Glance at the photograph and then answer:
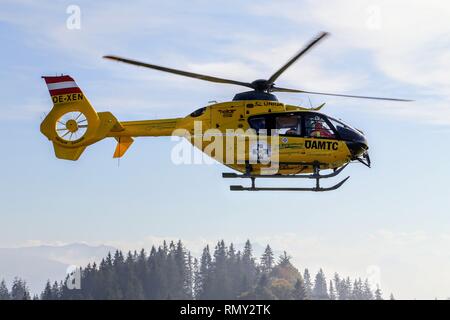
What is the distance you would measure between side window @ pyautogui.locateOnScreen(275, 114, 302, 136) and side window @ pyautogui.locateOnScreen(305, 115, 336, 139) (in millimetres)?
413

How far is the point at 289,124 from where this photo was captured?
36906 millimetres

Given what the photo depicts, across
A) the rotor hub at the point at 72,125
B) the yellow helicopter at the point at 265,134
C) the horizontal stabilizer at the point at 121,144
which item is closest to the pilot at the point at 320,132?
the yellow helicopter at the point at 265,134

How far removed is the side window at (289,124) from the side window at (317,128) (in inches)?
16.3

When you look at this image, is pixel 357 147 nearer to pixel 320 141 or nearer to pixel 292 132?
pixel 320 141

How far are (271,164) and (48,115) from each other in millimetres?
11643

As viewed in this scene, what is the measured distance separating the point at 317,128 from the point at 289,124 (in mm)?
1306

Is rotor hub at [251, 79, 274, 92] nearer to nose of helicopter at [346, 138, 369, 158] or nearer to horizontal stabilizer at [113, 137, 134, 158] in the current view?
nose of helicopter at [346, 138, 369, 158]

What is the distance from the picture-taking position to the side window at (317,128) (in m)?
36.6

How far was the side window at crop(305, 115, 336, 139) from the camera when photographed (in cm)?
3659

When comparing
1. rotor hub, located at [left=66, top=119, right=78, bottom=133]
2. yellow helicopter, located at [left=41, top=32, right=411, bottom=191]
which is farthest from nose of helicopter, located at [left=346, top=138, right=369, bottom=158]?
rotor hub, located at [left=66, top=119, right=78, bottom=133]

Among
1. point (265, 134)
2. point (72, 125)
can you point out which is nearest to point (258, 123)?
point (265, 134)

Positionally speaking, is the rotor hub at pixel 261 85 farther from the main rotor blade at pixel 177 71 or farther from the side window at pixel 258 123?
the side window at pixel 258 123
